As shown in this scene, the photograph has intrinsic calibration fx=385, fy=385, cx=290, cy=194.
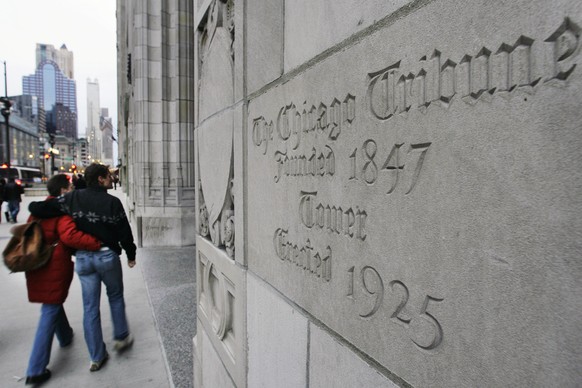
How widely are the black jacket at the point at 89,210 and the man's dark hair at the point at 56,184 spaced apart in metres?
0.28

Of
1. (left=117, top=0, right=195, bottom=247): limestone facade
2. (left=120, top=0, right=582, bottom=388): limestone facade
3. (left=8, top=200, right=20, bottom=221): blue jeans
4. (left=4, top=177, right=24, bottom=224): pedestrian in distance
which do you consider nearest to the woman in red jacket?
(left=120, top=0, right=582, bottom=388): limestone facade

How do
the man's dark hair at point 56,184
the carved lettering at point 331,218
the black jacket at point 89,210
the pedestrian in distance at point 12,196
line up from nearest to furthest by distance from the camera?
the carved lettering at point 331,218, the black jacket at point 89,210, the man's dark hair at point 56,184, the pedestrian in distance at point 12,196

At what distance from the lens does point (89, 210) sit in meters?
3.87

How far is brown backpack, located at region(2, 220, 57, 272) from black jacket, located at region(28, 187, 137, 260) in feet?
0.58

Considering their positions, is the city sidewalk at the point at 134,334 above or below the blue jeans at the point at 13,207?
below

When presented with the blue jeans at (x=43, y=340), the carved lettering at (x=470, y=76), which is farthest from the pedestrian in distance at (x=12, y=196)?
the carved lettering at (x=470, y=76)

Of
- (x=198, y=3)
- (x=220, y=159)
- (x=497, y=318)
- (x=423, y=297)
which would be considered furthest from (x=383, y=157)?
(x=198, y=3)

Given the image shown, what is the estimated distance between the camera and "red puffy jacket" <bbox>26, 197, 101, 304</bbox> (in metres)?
3.84

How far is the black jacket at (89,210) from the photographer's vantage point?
386 cm

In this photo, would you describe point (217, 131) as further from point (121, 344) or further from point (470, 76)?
point (121, 344)

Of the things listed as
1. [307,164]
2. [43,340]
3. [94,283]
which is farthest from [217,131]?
[43,340]

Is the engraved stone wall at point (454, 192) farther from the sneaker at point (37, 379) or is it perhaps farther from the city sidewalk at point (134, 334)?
the sneaker at point (37, 379)

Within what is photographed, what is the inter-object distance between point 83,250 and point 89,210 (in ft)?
1.41

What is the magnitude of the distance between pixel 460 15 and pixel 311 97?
703mm
